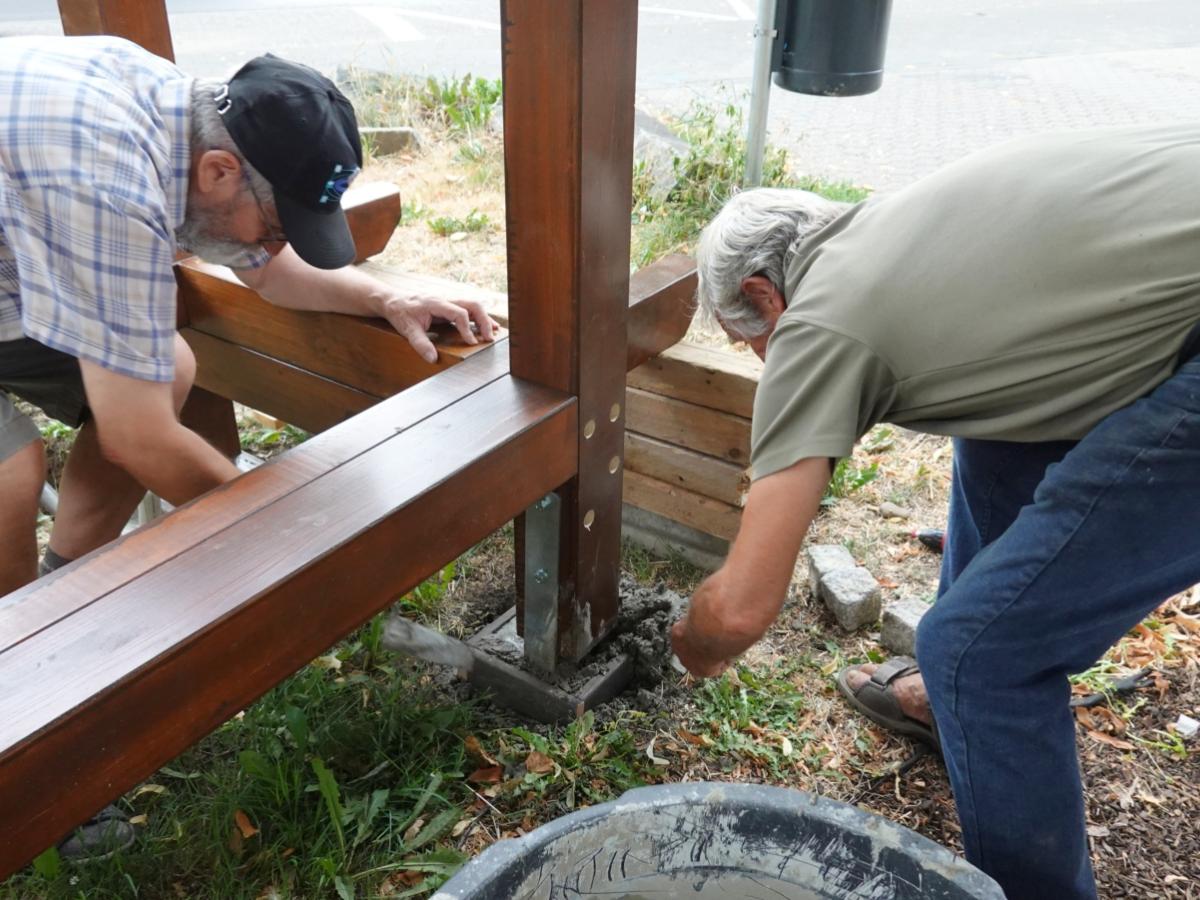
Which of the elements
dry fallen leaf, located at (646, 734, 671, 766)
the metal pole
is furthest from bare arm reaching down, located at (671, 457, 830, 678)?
the metal pole

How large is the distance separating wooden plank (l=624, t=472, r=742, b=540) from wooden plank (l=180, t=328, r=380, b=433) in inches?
34.7

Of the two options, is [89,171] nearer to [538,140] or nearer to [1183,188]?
[538,140]

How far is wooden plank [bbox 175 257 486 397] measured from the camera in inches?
99.3

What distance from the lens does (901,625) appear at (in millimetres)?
2746

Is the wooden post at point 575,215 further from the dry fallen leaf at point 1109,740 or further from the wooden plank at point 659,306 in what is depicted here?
the dry fallen leaf at point 1109,740

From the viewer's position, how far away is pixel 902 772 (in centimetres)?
242

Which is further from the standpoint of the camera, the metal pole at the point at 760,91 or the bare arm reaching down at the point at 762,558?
the metal pole at the point at 760,91

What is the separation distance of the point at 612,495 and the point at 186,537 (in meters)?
1.09

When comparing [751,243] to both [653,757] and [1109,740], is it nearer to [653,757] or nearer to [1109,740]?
[653,757]

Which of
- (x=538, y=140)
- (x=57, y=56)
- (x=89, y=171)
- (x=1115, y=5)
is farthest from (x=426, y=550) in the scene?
(x=1115, y=5)

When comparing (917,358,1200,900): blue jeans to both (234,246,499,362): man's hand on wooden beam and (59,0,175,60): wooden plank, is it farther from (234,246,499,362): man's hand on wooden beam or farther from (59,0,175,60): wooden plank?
(59,0,175,60): wooden plank

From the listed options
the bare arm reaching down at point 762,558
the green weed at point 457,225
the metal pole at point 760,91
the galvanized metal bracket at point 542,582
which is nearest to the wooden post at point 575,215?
the galvanized metal bracket at point 542,582

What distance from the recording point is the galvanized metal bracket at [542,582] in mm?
2352

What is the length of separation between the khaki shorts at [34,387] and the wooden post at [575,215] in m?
1.08
